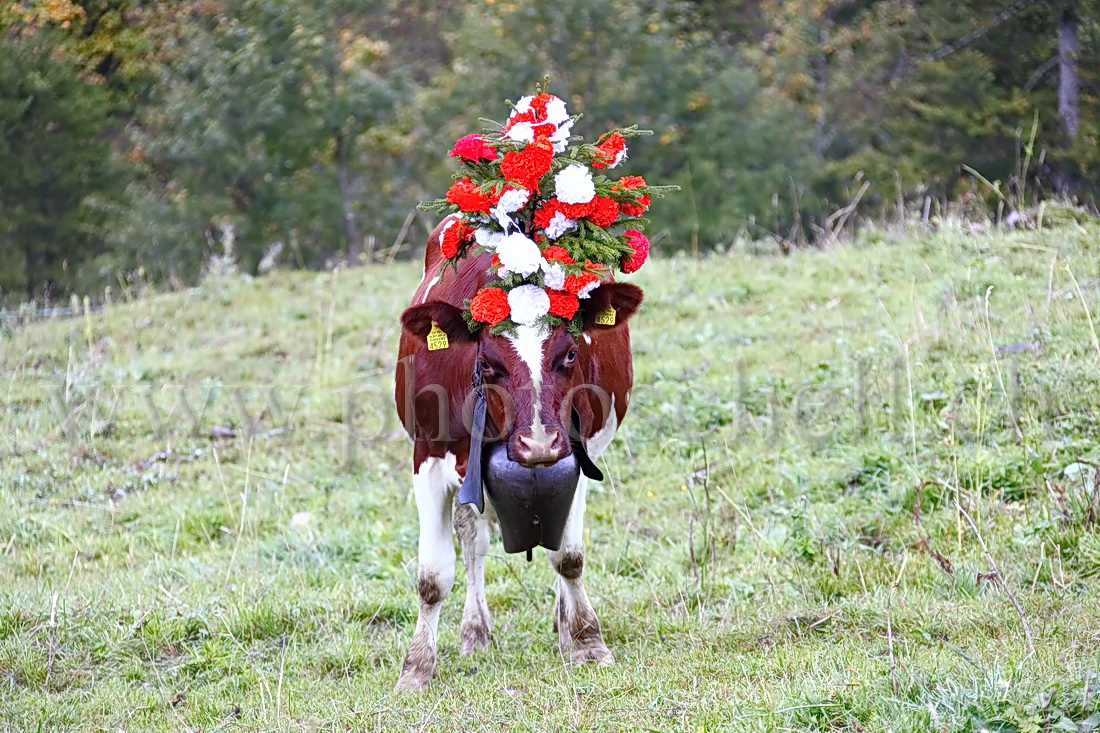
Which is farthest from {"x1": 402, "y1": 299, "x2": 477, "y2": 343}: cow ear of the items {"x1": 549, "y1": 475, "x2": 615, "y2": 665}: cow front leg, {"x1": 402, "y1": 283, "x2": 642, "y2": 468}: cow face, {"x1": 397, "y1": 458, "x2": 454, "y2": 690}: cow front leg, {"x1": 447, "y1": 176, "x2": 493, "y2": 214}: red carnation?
{"x1": 549, "y1": 475, "x2": 615, "y2": 665}: cow front leg

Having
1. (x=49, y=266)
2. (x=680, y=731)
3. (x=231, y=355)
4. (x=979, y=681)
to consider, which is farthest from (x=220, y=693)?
(x=49, y=266)

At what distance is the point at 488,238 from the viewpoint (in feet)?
14.9

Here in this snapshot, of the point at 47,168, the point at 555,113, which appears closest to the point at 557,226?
the point at 555,113

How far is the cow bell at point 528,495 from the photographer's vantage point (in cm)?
422

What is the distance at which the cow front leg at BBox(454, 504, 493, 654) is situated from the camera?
521cm

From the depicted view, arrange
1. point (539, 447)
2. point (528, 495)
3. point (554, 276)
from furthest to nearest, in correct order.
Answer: point (554, 276), point (528, 495), point (539, 447)

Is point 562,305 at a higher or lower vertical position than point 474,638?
higher

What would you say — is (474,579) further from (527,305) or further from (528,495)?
(527,305)

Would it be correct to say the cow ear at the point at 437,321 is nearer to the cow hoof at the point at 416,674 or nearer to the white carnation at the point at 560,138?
the white carnation at the point at 560,138

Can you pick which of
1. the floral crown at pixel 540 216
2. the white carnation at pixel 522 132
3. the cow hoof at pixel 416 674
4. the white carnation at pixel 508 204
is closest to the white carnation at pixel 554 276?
the floral crown at pixel 540 216

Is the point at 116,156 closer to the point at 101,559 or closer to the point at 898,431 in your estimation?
the point at 101,559

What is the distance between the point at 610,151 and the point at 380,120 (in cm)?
1970

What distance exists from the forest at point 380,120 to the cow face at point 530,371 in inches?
675

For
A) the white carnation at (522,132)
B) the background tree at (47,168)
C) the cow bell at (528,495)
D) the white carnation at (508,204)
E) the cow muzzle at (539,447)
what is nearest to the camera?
the cow muzzle at (539,447)
